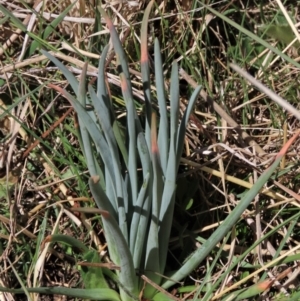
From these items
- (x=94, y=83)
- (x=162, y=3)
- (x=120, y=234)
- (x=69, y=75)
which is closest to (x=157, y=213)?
(x=120, y=234)

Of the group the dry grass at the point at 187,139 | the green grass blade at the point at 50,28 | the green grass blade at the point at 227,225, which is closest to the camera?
the green grass blade at the point at 227,225

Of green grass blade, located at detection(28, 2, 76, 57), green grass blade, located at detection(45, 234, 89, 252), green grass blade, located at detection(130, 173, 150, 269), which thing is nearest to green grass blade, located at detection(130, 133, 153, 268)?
green grass blade, located at detection(130, 173, 150, 269)

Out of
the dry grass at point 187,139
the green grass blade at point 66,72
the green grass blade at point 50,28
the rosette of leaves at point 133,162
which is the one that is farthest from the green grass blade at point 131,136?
the green grass blade at point 50,28

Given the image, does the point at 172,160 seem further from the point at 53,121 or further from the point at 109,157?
the point at 53,121

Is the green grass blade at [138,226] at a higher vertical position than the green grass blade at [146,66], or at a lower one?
lower

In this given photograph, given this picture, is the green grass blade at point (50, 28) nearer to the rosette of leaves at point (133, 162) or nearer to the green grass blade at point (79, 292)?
the rosette of leaves at point (133, 162)

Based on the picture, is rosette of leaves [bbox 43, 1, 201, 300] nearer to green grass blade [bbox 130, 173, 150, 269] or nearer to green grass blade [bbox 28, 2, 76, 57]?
green grass blade [bbox 130, 173, 150, 269]
